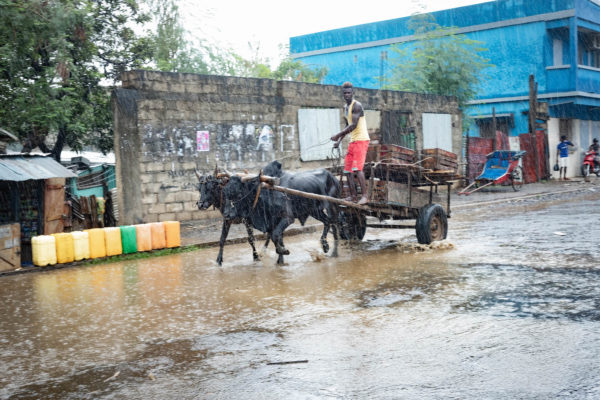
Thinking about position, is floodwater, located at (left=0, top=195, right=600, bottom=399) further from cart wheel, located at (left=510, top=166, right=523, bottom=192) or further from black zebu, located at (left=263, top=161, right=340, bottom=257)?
cart wheel, located at (left=510, top=166, right=523, bottom=192)

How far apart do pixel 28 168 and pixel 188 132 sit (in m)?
5.22

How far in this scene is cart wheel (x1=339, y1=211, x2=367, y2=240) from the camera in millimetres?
12266

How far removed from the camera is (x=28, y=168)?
11516 millimetres

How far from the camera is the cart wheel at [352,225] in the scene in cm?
1227

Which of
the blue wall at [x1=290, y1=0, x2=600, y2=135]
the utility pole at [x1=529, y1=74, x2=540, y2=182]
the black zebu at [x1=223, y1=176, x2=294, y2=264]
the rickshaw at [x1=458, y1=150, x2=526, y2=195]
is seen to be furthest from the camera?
the blue wall at [x1=290, y1=0, x2=600, y2=135]

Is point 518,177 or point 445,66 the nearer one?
point 518,177

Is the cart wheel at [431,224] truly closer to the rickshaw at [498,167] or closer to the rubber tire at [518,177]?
the rickshaw at [498,167]

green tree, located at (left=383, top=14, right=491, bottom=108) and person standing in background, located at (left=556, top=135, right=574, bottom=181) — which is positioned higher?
green tree, located at (left=383, top=14, right=491, bottom=108)

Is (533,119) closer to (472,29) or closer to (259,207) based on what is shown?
(472,29)

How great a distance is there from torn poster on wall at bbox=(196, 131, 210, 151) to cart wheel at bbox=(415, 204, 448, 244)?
7.02 m

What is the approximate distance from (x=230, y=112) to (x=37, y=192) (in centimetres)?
617

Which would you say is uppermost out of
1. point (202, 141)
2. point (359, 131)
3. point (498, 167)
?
point (202, 141)

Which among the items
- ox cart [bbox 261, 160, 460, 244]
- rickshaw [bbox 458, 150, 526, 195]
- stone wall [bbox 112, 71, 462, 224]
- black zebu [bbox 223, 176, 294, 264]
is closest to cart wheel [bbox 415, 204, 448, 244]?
ox cart [bbox 261, 160, 460, 244]

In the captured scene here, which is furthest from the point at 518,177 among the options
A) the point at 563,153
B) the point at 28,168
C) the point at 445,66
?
the point at 28,168
